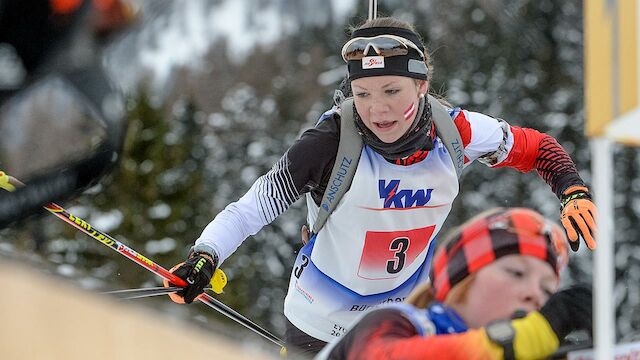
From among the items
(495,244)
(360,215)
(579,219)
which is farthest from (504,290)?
(360,215)

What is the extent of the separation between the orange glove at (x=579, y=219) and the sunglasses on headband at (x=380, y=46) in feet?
1.49

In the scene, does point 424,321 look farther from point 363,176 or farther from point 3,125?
point 3,125

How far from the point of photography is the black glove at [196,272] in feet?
6.95

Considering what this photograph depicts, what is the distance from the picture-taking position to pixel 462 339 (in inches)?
53.5

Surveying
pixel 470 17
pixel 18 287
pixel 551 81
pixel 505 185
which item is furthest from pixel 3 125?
pixel 551 81

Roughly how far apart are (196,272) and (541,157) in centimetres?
87

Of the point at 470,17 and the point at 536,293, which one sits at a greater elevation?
the point at 470,17

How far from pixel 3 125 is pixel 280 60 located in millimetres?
7351

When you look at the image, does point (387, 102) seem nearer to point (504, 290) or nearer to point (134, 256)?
point (504, 290)

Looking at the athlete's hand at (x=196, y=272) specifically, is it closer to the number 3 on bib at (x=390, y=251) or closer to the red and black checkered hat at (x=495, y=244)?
the number 3 on bib at (x=390, y=251)

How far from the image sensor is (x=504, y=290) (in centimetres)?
144

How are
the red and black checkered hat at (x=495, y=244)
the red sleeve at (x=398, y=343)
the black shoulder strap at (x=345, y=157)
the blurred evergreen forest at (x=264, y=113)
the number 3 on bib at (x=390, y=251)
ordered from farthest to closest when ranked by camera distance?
the blurred evergreen forest at (x=264, y=113) → the number 3 on bib at (x=390, y=251) → the black shoulder strap at (x=345, y=157) → the red and black checkered hat at (x=495, y=244) → the red sleeve at (x=398, y=343)

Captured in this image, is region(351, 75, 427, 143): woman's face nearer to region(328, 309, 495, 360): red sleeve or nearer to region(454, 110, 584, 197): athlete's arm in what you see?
region(454, 110, 584, 197): athlete's arm

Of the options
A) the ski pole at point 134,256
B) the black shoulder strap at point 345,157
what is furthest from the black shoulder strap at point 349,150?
the ski pole at point 134,256
